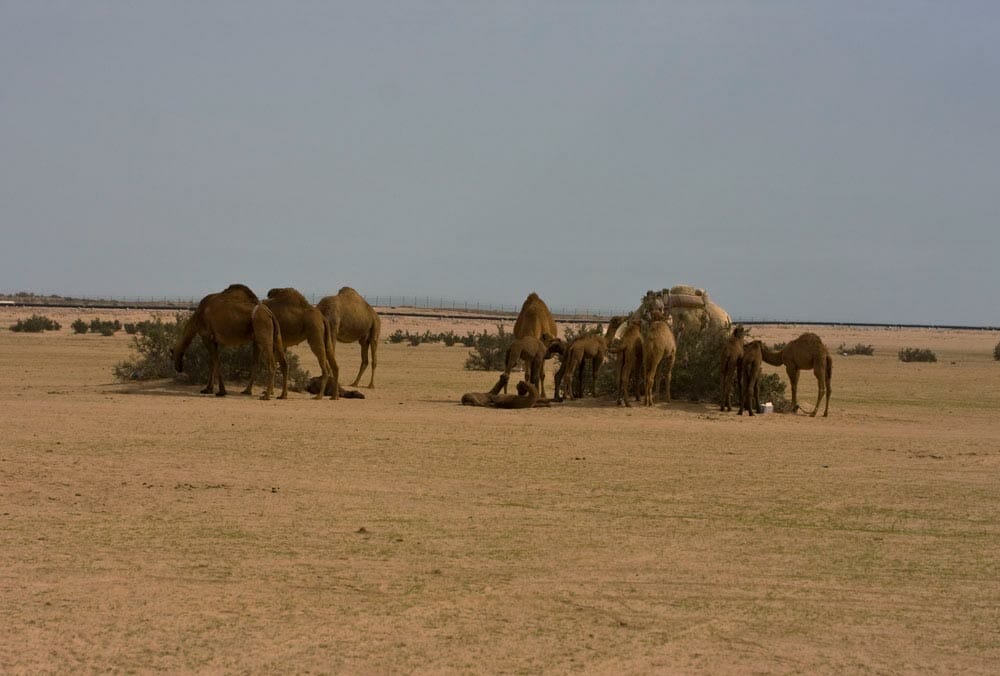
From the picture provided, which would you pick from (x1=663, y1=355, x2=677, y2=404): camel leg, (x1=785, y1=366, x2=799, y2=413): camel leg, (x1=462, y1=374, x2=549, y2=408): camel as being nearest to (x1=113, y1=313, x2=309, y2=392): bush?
(x1=462, y1=374, x2=549, y2=408): camel

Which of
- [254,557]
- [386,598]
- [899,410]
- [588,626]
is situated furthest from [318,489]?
[899,410]

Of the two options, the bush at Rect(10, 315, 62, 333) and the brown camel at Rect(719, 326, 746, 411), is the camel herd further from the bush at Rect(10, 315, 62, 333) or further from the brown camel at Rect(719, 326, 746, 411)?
the bush at Rect(10, 315, 62, 333)

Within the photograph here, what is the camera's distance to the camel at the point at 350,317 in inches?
920

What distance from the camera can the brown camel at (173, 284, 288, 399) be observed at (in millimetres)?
20188

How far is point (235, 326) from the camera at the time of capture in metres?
20.2

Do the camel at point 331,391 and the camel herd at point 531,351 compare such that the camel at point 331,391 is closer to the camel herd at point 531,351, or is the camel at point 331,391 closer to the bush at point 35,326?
the camel herd at point 531,351

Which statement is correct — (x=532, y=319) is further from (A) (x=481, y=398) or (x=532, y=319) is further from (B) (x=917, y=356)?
(B) (x=917, y=356)

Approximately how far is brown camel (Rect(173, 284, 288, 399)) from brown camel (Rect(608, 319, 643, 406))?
18.6 feet

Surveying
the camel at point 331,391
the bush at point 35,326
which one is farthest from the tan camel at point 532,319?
the bush at point 35,326

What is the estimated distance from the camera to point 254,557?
28.6 feet

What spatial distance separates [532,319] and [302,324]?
4.26 m

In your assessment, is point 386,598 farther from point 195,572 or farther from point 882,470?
point 882,470

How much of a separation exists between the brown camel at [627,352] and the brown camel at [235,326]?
18.6 ft

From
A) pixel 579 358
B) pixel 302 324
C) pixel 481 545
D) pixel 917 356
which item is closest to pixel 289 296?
pixel 302 324
